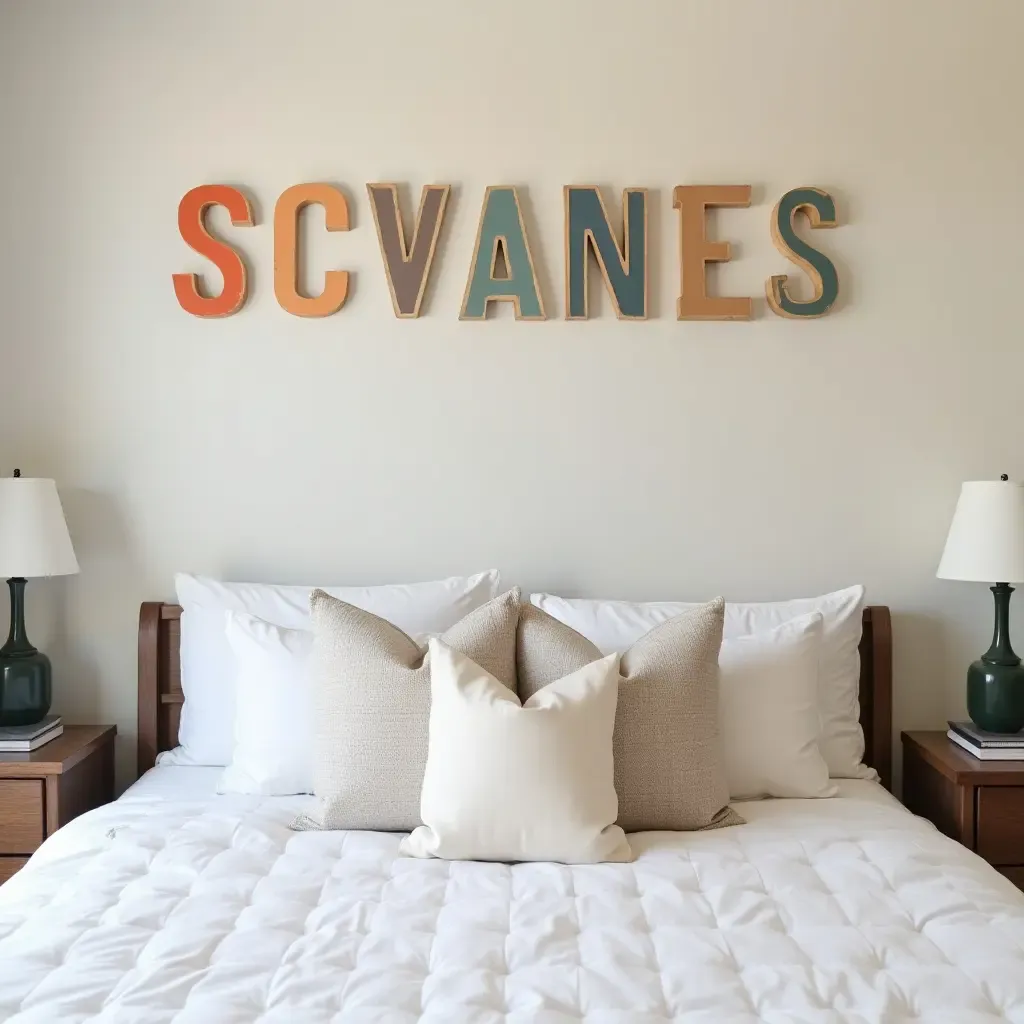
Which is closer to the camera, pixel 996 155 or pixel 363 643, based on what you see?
pixel 363 643

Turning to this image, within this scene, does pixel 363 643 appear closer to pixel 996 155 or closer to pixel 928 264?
pixel 928 264

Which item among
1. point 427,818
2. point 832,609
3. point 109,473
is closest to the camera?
point 427,818

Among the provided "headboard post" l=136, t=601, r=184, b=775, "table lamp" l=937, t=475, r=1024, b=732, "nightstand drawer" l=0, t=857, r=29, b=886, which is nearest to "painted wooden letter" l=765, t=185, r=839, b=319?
"table lamp" l=937, t=475, r=1024, b=732

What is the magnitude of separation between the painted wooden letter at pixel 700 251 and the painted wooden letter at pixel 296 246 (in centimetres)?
87

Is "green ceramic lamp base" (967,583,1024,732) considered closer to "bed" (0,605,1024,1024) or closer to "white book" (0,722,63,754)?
"bed" (0,605,1024,1024)

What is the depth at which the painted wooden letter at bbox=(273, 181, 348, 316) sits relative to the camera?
8.92 ft

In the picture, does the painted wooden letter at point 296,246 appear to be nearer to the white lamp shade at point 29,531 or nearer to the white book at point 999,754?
the white lamp shade at point 29,531

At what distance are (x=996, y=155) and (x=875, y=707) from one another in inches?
57.8

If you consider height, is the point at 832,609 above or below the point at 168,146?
below

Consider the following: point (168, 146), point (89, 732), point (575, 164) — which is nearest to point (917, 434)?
point (575, 164)

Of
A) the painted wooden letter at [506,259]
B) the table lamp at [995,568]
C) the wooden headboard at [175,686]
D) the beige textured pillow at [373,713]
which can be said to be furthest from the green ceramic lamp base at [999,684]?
the painted wooden letter at [506,259]

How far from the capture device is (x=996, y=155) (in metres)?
2.74

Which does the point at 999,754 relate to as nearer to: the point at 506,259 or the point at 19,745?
the point at 506,259

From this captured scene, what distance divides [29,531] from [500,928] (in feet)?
5.13
